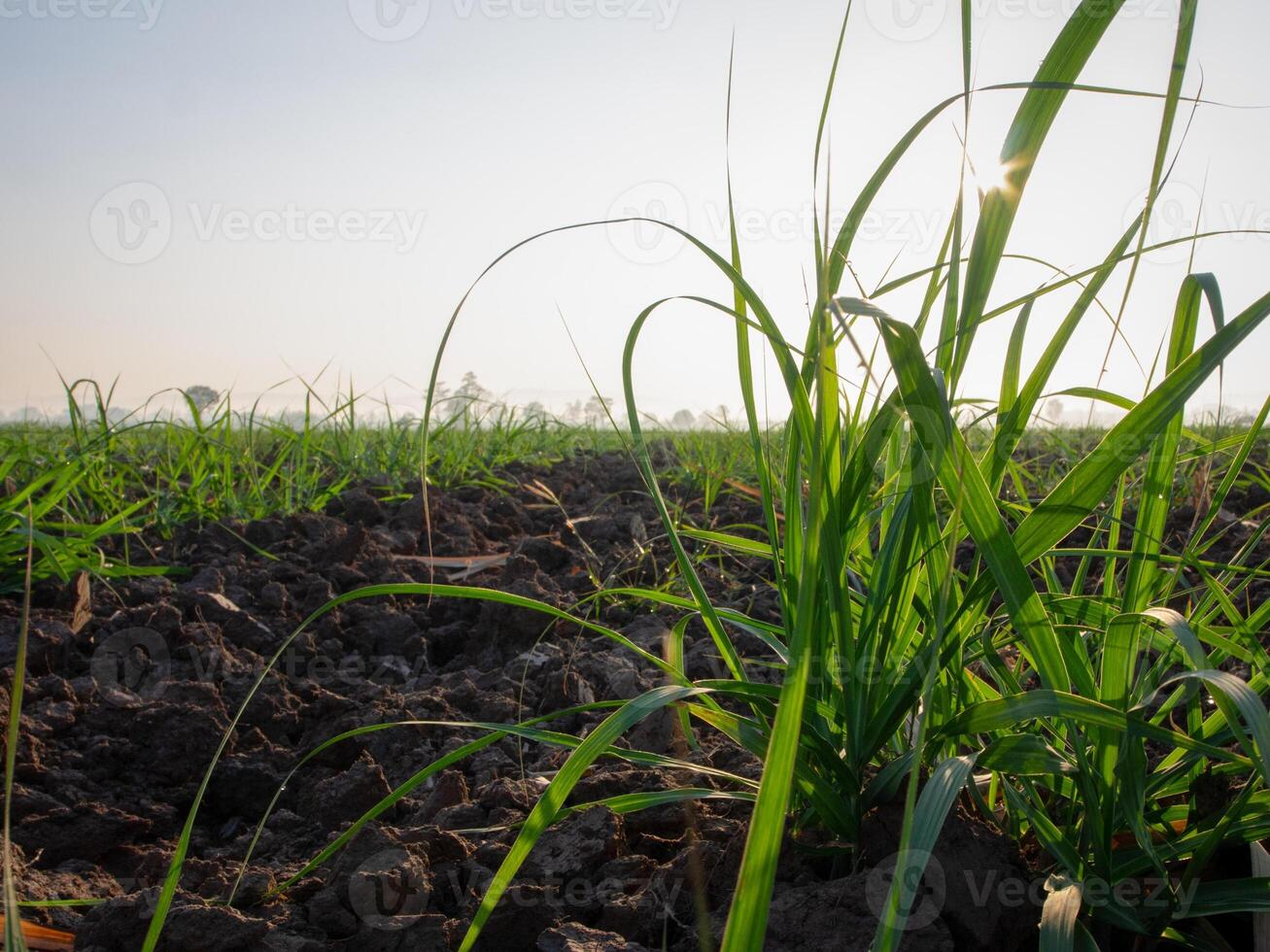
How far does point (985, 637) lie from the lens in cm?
113

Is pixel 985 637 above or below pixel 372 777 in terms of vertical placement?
above

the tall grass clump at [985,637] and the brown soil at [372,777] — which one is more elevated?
the tall grass clump at [985,637]

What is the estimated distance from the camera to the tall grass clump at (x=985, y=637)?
77 cm

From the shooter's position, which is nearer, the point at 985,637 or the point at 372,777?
the point at 985,637

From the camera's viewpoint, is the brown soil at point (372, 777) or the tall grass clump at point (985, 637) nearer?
the tall grass clump at point (985, 637)

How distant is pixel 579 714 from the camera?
5.66 feet

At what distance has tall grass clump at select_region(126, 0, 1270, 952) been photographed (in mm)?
772

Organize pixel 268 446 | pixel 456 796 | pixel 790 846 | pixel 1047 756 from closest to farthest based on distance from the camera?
pixel 1047 756, pixel 790 846, pixel 456 796, pixel 268 446

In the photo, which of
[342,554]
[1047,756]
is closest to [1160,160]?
[1047,756]

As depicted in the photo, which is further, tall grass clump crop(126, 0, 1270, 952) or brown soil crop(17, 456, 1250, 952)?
brown soil crop(17, 456, 1250, 952)

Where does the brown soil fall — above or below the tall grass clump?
below

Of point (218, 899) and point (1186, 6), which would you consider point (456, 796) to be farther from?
point (1186, 6)

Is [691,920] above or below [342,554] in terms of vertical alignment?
below

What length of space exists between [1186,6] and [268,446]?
4.17m
